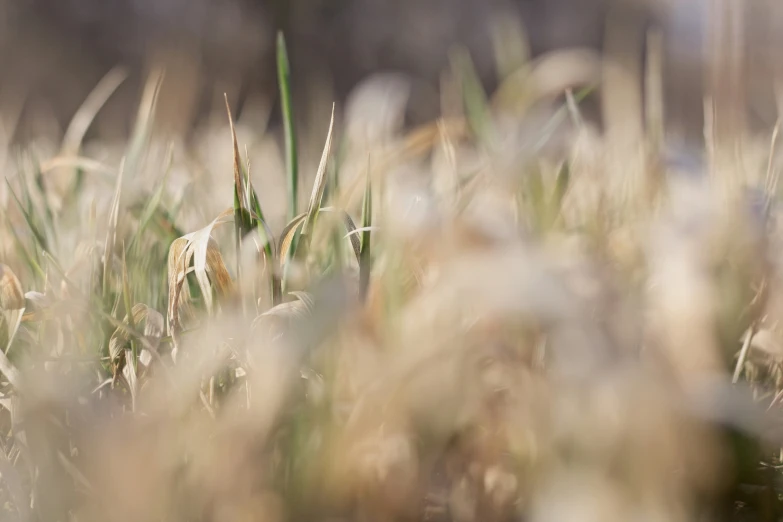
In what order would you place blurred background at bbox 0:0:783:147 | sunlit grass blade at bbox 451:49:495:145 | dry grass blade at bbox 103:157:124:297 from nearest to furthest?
dry grass blade at bbox 103:157:124:297 < sunlit grass blade at bbox 451:49:495:145 < blurred background at bbox 0:0:783:147

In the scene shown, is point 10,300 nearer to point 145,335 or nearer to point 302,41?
point 145,335

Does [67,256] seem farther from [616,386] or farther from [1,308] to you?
[616,386]

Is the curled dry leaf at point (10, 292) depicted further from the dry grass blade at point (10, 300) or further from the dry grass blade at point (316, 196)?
the dry grass blade at point (316, 196)

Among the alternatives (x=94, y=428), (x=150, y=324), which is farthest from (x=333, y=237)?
(x=94, y=428)

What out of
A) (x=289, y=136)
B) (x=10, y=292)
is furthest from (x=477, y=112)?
(x=10, y=292)

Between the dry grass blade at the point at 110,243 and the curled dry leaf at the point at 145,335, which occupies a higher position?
the dry grass blade at the point at 110,243

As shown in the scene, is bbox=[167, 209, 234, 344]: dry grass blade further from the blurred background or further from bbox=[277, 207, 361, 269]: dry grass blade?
the blurred background

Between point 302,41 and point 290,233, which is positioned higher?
point 302,41

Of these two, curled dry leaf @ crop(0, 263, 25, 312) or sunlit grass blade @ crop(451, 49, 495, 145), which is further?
sunlit grass blade @ crop(451, 49, 495, 145)

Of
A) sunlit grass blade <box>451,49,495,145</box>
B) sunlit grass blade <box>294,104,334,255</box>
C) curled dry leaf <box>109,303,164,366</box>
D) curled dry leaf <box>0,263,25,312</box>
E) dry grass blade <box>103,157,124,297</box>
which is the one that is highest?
sunlit grass blade <box>451,49,495,145</box>

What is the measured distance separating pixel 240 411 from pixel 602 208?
425 millimetres

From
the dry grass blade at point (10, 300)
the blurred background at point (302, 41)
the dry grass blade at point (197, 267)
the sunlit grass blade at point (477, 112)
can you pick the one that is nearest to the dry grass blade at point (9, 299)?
the dry grass blade at point (10, 300)

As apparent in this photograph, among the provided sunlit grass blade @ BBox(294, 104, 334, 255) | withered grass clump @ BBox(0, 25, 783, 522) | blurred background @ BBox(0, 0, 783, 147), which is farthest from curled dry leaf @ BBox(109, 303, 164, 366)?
blurred background @ BBox(0, 0, 783, 147)

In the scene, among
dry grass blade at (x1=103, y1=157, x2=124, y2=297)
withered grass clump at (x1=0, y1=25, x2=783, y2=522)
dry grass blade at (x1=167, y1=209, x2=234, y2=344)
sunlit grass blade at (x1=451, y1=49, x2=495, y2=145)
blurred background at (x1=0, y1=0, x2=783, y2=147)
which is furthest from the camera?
blurred background at (x1=0, y1=0, x2=783, y2=147)
